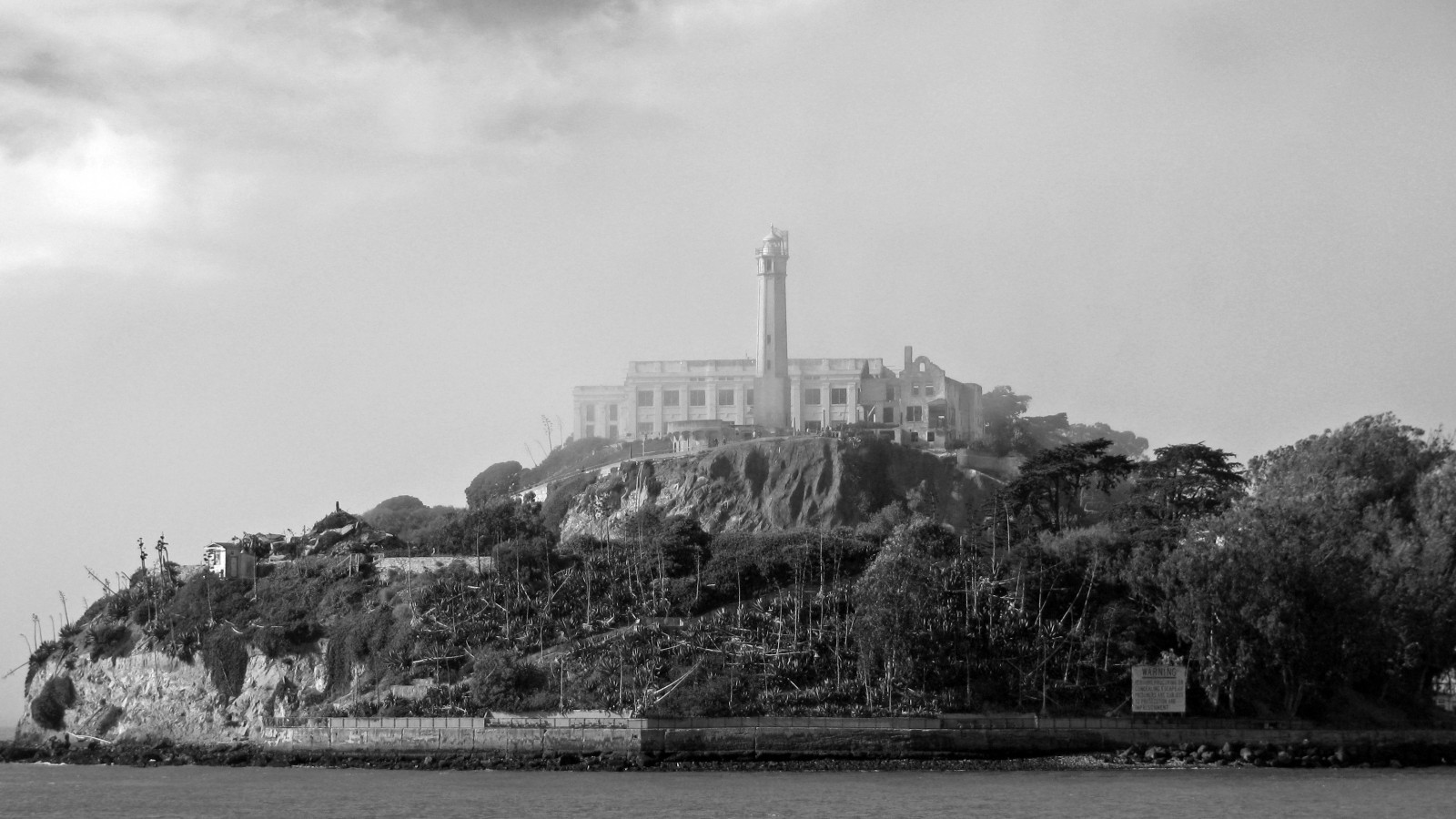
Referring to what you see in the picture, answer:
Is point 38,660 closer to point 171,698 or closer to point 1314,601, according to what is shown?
point 171,698

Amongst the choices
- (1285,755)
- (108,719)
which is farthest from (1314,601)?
(108,719)

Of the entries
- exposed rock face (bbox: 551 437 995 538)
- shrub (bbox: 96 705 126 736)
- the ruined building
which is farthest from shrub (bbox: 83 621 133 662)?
the ruined building

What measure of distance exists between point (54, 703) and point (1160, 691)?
155 ft

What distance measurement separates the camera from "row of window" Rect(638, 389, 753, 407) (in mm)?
114562

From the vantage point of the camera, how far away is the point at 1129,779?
182ft

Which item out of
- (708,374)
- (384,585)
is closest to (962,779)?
(384,585)

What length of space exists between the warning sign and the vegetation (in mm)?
968

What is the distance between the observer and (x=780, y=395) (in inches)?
4454

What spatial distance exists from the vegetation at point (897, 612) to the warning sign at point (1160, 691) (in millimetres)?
968

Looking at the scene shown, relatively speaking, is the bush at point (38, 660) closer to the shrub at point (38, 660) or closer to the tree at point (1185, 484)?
the shrub at point (38, 660)

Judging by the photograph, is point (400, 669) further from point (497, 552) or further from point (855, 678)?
point (855, 678)

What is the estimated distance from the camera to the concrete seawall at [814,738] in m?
60.5

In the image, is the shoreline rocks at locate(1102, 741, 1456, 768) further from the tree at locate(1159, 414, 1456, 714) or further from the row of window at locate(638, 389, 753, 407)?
the row of window at locate(638, 389, 753, 407)

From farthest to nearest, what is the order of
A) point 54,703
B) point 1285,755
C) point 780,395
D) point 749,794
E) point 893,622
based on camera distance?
point 780,395 < point 54,703 < point 893,622 < point 1285,755 < point 749,794
